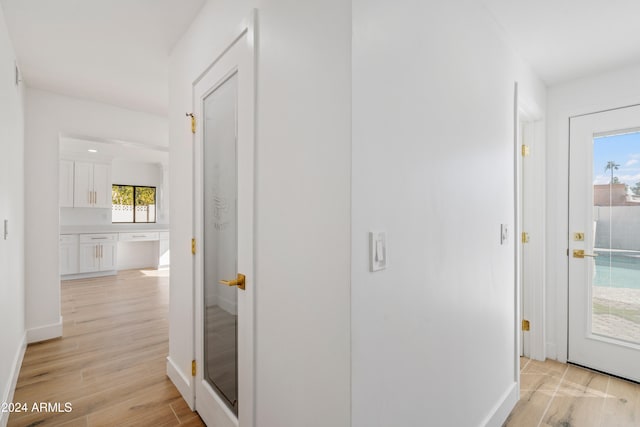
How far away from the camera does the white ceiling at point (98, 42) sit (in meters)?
1.94

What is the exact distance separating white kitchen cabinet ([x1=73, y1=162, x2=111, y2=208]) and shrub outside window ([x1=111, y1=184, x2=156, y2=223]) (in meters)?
0.48

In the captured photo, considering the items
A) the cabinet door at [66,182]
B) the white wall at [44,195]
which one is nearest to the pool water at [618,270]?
the white wall at [44,195]

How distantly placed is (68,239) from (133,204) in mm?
1714

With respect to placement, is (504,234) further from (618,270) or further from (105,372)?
(105,372)

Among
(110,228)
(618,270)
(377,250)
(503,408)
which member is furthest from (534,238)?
(110,228)

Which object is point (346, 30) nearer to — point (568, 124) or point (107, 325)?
point (568, 124)

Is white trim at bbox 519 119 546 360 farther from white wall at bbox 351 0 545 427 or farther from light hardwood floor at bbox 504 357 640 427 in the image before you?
white wall at bbox 351 0 545 427

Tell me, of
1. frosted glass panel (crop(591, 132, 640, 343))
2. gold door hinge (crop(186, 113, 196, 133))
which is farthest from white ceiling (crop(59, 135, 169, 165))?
frosted glass panel (crop(591, 132, 640, 343))

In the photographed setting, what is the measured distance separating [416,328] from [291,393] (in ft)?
1.79

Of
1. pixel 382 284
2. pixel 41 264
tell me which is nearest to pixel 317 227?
pixel 382 284

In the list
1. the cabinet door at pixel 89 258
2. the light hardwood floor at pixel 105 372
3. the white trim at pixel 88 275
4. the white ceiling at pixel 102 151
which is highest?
the white ceiling at pixel 102 151

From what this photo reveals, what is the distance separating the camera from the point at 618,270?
2.49m

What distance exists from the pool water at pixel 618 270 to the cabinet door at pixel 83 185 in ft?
26.6

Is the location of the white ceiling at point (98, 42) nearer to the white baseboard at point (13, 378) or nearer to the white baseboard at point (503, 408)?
the white baseboard at point (13, 378)
